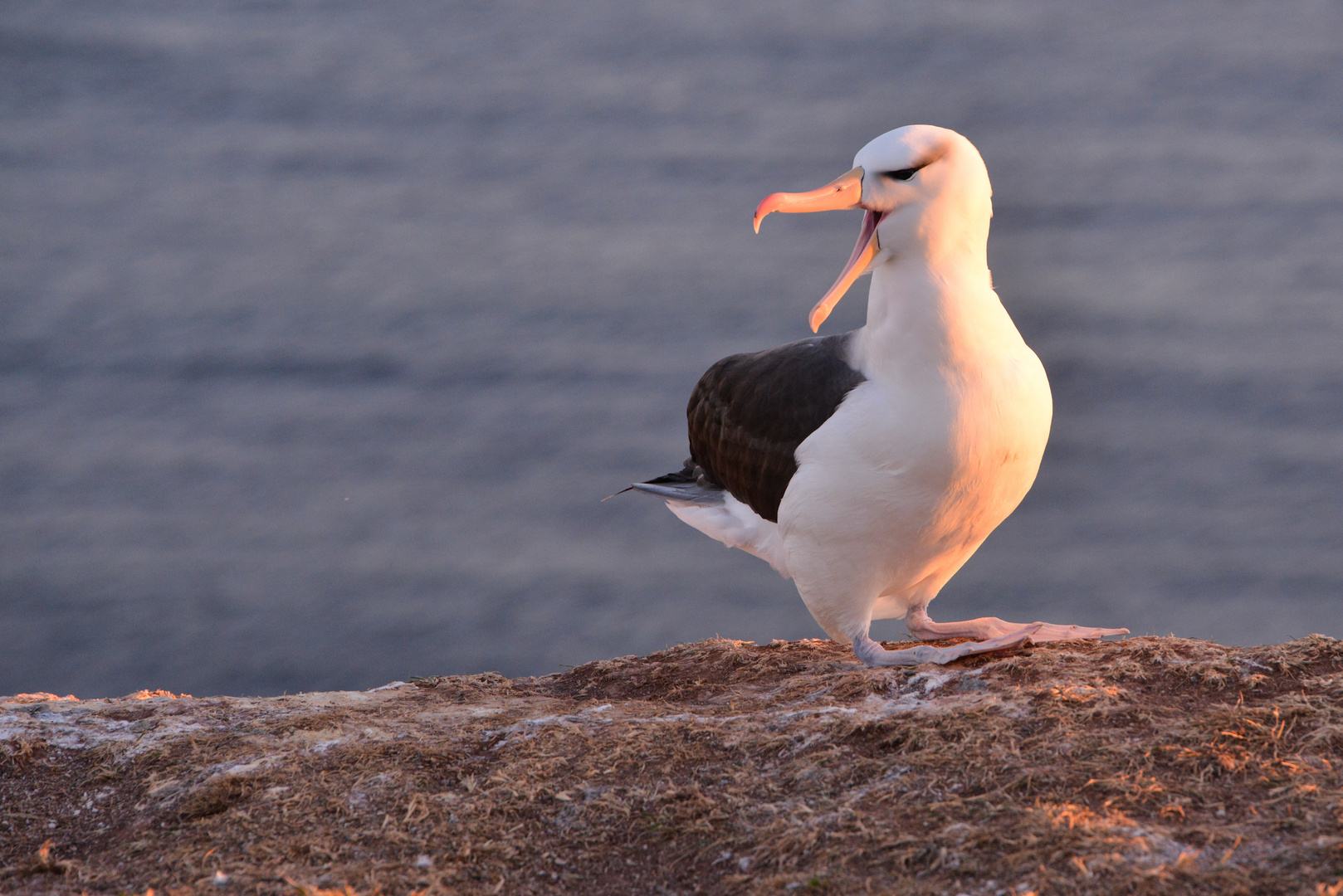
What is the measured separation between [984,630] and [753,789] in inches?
107

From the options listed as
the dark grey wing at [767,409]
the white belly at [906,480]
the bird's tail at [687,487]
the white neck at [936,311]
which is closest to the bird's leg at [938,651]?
the white belly at [906,480]

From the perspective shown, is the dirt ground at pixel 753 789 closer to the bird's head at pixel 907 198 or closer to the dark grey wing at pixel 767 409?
the dark grey wing at pixel 767 409

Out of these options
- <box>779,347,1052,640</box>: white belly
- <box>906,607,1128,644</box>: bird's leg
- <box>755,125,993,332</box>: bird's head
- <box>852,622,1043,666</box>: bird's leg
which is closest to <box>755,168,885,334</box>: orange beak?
<box>755,125,993,332</box>: bird's head

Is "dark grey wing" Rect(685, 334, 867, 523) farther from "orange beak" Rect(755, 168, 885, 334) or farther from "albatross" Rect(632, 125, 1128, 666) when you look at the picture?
"orange beak" Rect(755, 168, 885, 334)

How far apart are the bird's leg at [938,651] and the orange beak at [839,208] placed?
5.41 ft

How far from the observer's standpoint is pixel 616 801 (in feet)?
13.7

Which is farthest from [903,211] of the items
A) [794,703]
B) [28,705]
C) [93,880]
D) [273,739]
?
[28,705]

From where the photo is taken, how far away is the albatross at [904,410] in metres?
5.57

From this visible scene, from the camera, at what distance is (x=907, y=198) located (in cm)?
554

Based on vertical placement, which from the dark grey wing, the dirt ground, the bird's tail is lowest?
the dirt ground

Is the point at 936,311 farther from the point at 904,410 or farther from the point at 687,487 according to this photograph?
the point at 687,487

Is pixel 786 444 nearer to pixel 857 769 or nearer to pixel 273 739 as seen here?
pixel 857 769

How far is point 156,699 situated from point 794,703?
10.5ft

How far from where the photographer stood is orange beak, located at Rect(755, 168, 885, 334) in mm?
5584
